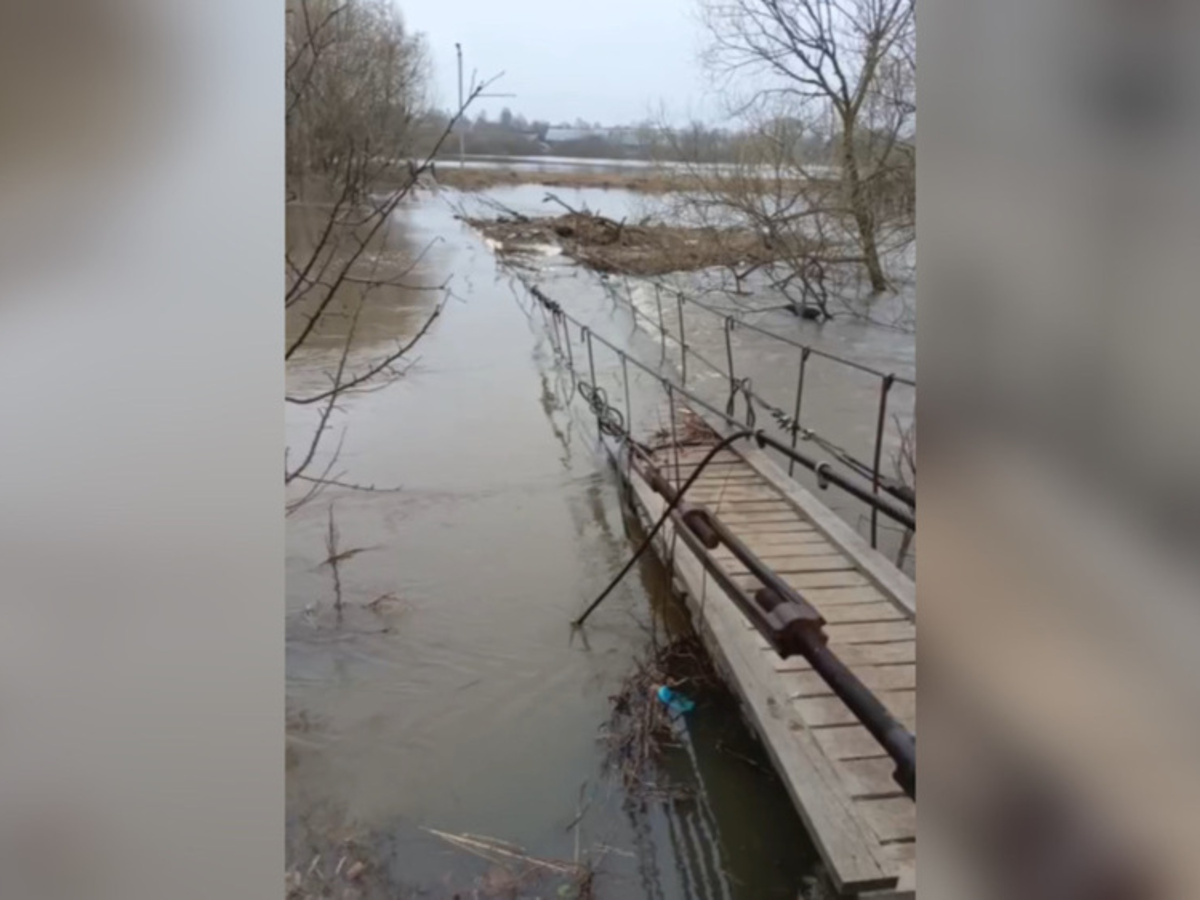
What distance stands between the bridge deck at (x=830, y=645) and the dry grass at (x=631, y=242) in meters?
0.43

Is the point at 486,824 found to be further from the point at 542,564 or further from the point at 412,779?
the point at 542,564

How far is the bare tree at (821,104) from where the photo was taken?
1528 mm

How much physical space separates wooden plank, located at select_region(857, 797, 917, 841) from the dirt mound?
43.3 inches

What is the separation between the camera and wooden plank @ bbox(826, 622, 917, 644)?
4.63ft

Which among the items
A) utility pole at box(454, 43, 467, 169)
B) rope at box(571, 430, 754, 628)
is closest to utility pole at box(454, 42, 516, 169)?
utility pole at box(454, 43, 467, 169)

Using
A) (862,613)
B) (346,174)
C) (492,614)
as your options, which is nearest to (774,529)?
(862,613)

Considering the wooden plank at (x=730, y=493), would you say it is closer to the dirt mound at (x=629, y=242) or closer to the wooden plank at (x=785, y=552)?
the wooden plank at (x=785, y=552)

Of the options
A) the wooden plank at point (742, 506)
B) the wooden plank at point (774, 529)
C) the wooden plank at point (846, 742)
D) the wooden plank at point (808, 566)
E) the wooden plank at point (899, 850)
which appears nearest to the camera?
the wooden plank at point (899, 850)

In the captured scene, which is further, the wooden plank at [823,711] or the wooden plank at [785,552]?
the wooden plank at [785,552]

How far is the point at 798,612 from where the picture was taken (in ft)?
3.79

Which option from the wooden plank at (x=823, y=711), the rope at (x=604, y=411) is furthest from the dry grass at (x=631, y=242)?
the wooden plank at (x=823, y=711)
